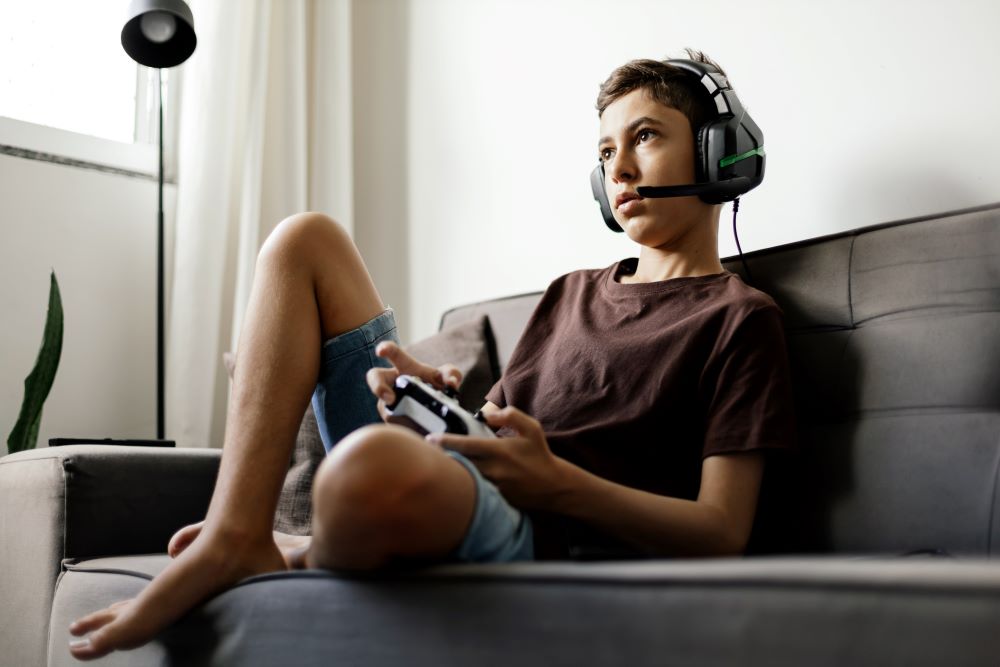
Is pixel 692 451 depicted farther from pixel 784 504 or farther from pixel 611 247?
pixel 611 247

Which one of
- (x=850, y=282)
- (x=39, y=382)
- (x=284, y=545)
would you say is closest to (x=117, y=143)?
(x=39, y=382)

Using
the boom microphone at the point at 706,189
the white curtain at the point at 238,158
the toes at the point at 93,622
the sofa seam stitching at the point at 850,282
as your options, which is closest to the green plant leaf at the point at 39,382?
the white curtain at the point at 238,158

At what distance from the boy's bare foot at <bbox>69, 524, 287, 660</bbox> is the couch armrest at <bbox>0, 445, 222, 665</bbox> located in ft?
1.42

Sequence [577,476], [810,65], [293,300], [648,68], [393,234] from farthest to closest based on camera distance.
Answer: [393,234] → [810,65] → [648,68] → [293,300] → [577,476]

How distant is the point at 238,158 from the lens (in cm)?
231

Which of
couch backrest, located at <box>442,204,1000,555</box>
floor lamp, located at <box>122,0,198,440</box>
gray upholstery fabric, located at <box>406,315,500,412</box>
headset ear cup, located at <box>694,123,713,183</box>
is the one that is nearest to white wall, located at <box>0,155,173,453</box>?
A: floor lamp, located at <box>122,0,198,440</box>

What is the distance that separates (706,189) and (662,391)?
0.32 metres

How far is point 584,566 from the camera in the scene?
2.08ft

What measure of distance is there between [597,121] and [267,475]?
3.89ft

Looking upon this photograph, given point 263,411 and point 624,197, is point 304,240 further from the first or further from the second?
point 624,197

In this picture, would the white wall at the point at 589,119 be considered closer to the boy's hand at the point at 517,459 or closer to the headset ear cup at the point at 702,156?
the headset ear cup at the point at 702,156

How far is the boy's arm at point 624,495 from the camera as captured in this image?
2.60 ft

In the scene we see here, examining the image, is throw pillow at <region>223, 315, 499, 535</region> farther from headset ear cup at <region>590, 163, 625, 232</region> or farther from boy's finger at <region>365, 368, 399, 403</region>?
boy's finger at <region>365, 368, 399, 403</region>

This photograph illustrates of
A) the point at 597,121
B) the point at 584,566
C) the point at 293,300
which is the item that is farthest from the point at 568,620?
the point at 597,121
